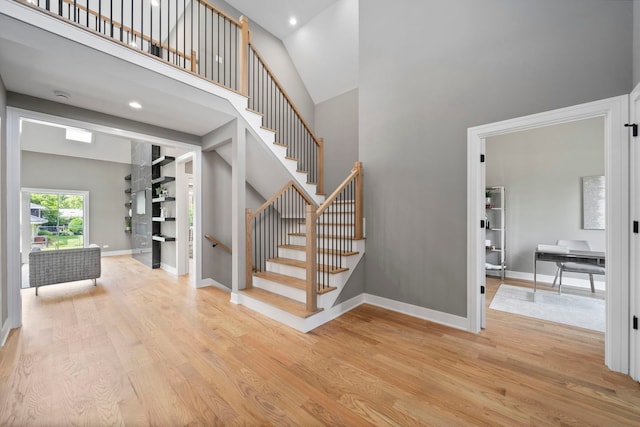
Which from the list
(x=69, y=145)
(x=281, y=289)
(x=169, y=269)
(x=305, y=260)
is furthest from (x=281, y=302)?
(x=69, y=145)

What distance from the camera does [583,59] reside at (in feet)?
6.40

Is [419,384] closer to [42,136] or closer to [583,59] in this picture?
[583,59]

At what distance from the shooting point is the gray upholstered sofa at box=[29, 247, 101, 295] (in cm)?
367

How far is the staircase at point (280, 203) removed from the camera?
2.59 meters

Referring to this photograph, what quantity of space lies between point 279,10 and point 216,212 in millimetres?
3842

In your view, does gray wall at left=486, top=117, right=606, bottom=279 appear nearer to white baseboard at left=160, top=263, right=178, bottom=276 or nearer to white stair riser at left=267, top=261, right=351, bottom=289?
white stair riser at left=267, top=261, right=351, bottom=289

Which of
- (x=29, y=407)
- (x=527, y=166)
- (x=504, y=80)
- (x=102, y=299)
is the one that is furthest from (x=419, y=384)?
(x=527, y=166)

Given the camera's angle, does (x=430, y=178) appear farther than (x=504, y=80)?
Yes

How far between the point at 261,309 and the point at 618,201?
336cm

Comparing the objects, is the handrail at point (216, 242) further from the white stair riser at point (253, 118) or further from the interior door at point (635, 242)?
the interior door at point (635, 242)

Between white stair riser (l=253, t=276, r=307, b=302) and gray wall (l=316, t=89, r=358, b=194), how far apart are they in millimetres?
2530

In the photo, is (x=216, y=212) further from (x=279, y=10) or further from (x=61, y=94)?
(x=279, y=10)

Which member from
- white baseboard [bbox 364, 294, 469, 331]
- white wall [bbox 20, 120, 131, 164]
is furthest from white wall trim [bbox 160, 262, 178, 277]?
white baseboard [bbox 364, 294, 469, 331]

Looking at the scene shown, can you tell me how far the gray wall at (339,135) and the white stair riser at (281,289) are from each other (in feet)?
8.30
